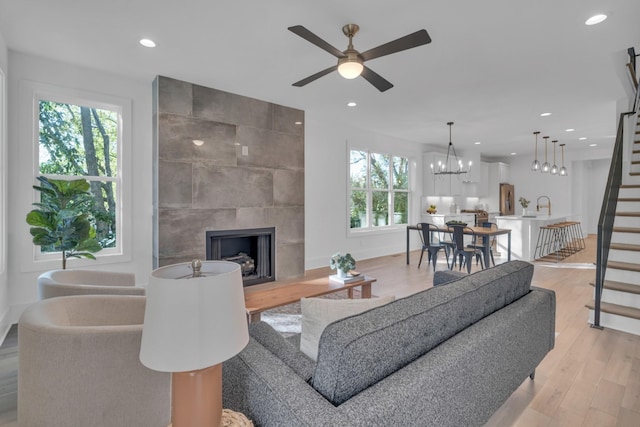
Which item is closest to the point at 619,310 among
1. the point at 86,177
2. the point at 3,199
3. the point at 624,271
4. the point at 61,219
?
the point at 624,271

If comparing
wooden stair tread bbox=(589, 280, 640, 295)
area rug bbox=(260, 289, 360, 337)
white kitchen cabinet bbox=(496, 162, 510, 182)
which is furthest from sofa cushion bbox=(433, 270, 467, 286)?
white kitchen cabinet bbox=(496, 162, 510, 182)

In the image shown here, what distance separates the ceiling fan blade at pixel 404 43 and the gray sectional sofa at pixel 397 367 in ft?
5.36

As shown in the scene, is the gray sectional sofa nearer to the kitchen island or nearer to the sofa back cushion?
the sofa back cushion

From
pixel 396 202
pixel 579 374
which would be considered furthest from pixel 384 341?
pixel 396 202

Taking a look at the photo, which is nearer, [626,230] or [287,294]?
[287,294]

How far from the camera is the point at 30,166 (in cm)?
336

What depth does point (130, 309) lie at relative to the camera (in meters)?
1.93

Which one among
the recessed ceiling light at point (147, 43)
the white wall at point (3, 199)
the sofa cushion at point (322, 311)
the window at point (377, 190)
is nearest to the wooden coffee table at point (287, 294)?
the sofa cushion at point (322, 311)

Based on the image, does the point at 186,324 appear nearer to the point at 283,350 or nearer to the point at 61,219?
the point at 283,350

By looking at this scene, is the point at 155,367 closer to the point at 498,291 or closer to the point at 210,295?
the point at 210,295

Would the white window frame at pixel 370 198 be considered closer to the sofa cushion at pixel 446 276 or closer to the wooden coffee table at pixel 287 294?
the wooden coffee table at pixel 287 294

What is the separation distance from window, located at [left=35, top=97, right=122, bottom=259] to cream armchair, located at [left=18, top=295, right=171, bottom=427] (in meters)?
2.55

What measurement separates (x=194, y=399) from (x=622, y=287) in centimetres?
414

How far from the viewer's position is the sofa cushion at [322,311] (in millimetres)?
1487
